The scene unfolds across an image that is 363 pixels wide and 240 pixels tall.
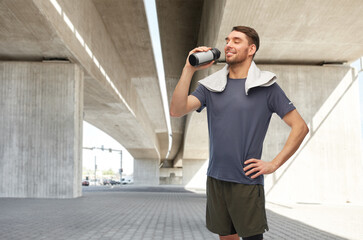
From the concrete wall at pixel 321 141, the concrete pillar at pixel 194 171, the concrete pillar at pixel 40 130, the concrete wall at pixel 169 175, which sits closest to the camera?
the concrete pillar at pixel 40 130

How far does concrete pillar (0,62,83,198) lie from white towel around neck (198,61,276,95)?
1390cm

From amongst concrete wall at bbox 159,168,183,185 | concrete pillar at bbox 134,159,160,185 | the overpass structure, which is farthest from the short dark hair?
concrete wall at bbox 159,168,183,185

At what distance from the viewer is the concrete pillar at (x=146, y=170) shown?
5541 centimetres

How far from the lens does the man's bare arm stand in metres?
2.07

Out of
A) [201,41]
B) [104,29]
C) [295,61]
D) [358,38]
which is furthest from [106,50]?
[358,38]


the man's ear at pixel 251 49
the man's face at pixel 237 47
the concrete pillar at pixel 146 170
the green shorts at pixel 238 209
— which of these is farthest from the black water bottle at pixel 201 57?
the concrete pillar at pixel 146 170

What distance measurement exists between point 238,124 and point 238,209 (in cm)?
43

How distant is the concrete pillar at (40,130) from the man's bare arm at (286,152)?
14087 millimetres

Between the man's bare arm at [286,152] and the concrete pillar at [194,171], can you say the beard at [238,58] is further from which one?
the concrete pillar at [194,171]

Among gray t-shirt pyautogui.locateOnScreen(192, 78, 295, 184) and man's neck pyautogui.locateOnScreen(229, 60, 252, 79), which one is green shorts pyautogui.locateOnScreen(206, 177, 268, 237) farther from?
man's neck pyautogui.locateOnScreen(229, 60, 252, 79)

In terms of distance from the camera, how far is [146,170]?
5619 cm

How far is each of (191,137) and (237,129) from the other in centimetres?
3319

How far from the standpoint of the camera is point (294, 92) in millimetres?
16938

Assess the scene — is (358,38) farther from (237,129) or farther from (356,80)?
(237,129)
